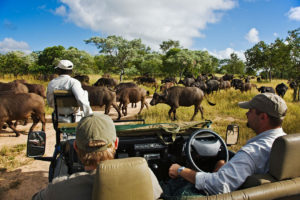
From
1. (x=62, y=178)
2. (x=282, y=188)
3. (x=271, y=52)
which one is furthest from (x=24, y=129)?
(x=271, y=52)

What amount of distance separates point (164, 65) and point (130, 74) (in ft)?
38.3

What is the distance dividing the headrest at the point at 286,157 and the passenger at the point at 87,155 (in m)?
1.31

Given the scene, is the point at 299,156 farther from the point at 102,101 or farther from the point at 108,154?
the point at 102,101

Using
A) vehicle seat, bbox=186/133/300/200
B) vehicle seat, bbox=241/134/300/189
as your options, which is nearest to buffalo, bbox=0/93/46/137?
vehicle seat, bbox=186/133/300/200

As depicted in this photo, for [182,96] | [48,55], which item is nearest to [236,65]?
[48,55]

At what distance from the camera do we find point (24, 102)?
22.3 ft

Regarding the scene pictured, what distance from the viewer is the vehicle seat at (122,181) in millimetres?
1112

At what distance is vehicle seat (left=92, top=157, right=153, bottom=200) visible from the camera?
1.11 m

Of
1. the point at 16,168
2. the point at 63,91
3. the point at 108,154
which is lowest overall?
the point at 16,168

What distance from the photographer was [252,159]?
1.81m

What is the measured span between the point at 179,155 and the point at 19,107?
6063 millimetres

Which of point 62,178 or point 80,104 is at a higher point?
point 80,104

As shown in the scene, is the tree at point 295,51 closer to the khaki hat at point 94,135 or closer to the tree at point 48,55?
the khaki hat at point 94,135

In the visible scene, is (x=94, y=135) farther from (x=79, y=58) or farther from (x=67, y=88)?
(x=79, y=58)
